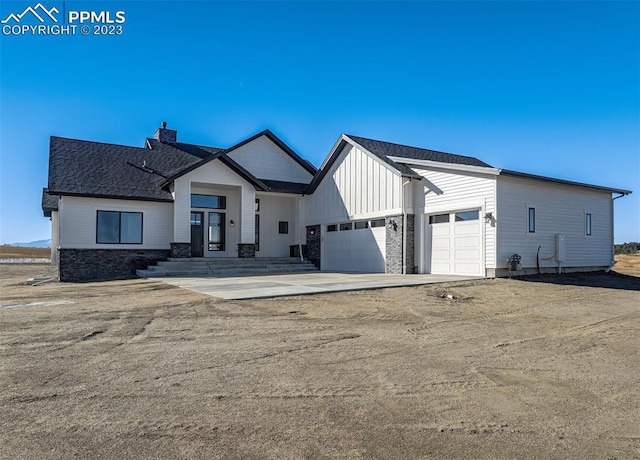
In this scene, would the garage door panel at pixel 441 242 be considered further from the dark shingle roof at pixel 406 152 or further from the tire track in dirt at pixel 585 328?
the tire track in dirt at pixel 585 328

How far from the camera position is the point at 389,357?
16.5 ft

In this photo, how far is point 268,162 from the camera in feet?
74.1

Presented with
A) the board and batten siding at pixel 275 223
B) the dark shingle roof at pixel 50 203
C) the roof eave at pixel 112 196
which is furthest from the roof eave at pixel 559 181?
the dark shingle roof at pixel 50 203

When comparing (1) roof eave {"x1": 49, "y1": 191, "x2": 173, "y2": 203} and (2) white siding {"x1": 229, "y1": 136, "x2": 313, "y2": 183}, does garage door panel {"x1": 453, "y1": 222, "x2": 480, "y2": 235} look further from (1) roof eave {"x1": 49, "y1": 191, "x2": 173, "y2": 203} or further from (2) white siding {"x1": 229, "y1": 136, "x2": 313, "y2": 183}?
(1) roof eave {"x1": 49, "y1": 191, "x2": 173, "y2": 203}

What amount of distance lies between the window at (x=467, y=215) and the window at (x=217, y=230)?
11.2 meters

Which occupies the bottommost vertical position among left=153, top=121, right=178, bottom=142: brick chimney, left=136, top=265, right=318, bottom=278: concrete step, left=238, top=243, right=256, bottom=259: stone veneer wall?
left=136, top=265, right=318, bottom=278: concrete step

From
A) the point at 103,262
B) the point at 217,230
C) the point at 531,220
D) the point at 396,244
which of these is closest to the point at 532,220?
the point at 531,220

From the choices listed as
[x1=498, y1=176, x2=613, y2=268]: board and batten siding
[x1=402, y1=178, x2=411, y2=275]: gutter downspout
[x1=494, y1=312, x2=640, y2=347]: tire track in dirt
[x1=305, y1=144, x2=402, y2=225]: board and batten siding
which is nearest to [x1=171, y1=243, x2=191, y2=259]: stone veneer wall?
[x1=305, y1=144, x2=402, y2=225]: board and batten siding

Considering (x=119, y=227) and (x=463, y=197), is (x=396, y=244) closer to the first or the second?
(x=463, y=197)

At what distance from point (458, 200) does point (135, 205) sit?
13.2 m

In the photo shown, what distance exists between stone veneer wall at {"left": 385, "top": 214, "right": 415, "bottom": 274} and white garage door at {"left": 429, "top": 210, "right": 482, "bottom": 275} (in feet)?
2.76

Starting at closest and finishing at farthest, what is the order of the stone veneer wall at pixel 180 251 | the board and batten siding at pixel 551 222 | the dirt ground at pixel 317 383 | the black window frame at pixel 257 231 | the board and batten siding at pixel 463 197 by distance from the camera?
the dirt ground at pixel 317 383 < the board and batten siding at pixel 463 197 < the board and batten siding at pixel 551 222 < the stone veneer wall at pixel 180 251 < the black window frame at pixel 257 231

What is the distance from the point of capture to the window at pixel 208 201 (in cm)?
1995

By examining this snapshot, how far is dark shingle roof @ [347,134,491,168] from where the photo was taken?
60.5 ft
